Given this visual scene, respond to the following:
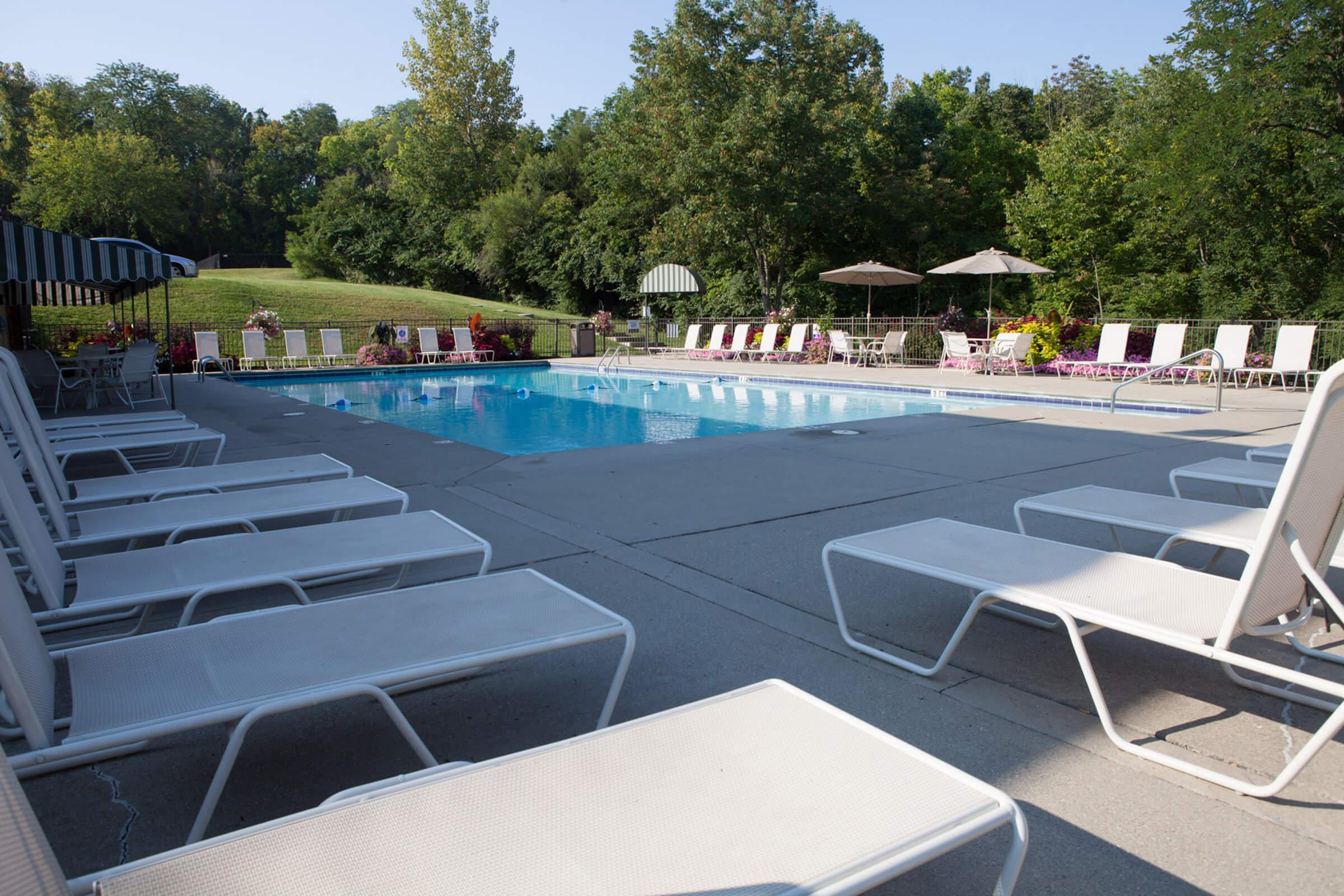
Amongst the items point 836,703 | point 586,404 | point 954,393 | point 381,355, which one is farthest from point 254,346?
point 836,703

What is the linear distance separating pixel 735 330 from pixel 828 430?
13.7 m

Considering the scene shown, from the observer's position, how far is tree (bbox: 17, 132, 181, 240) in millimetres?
41656

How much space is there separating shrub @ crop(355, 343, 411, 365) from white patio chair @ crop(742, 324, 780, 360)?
8.41m

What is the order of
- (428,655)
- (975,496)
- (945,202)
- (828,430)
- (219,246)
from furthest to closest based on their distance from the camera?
(219,246)
(945,202)
(828,430)
(975,496)
(428,655)

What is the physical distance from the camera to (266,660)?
2.05m

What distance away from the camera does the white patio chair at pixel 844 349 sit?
19344mm

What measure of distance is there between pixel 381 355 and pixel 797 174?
12765 millimetres

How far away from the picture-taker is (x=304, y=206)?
50.7 m

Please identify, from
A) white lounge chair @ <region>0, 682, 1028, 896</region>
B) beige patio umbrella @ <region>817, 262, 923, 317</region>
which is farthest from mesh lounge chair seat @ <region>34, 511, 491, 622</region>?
beige patio umbrella @ <region>817, 262, 923, 317</region>

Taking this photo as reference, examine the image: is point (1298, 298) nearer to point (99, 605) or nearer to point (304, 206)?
point (99, 605)

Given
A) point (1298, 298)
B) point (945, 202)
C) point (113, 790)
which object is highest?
point (945, 202)

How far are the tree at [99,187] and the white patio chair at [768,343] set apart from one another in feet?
124

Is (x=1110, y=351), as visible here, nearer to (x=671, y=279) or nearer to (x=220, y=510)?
(x=671, y=279)

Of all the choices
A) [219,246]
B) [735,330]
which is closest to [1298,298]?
[735,330]
